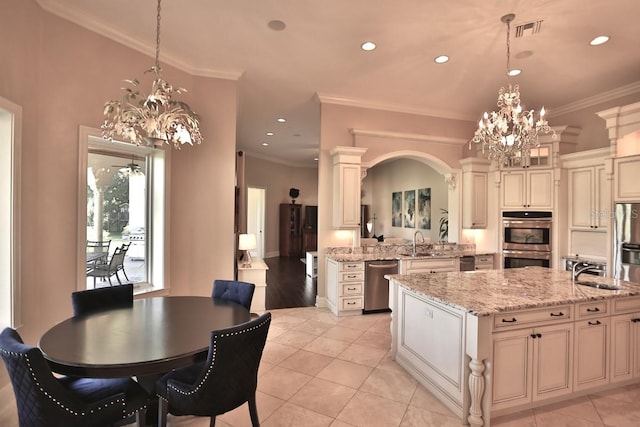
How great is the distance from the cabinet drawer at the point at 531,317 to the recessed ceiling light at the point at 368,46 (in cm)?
288

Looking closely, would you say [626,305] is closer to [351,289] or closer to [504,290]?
[504,290]

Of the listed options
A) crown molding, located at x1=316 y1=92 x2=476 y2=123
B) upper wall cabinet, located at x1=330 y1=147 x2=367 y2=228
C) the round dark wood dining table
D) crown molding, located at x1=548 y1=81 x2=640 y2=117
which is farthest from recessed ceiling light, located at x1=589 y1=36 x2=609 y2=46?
the round dark wood dining table

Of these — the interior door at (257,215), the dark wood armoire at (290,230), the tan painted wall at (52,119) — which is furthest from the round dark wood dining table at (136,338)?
the dark wood armoire at (290,230)

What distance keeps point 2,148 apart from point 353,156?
3802mm

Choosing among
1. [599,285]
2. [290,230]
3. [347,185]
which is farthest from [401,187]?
[599,285]

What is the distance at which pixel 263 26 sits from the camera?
122 inches

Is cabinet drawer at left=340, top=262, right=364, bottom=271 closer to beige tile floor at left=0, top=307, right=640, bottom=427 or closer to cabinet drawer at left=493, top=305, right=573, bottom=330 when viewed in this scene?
beige tile floor at left=0, top=307, right=640, bottom=427

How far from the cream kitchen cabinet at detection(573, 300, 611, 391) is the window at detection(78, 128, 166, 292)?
410cm

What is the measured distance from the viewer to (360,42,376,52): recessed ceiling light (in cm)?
337

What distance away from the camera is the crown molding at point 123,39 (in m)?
2.80

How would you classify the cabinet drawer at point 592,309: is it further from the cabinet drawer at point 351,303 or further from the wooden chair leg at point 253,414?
the cabinet drawer at point 351,303

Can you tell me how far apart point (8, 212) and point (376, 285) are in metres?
4.14

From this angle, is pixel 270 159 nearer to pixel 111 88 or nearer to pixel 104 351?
pixel 111 88

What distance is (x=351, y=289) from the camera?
4.63m
